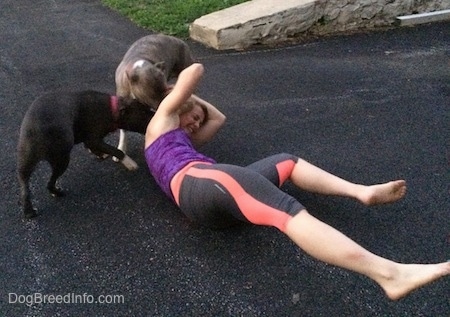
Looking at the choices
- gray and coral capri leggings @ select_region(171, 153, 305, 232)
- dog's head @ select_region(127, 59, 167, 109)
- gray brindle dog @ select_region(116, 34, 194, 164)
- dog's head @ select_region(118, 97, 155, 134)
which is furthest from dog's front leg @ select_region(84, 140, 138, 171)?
gray and coral capri leggings @ select_region(171, 153, 305, 232)

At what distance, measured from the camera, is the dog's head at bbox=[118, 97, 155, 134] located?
3.56m

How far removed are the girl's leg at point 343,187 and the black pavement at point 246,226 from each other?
0.23m

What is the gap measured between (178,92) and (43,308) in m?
1.36

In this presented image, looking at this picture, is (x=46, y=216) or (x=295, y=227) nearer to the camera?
(x=295, y=227)

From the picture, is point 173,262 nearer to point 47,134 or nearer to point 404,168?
point 47,134

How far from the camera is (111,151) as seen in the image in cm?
353

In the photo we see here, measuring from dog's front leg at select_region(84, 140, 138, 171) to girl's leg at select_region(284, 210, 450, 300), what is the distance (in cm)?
162

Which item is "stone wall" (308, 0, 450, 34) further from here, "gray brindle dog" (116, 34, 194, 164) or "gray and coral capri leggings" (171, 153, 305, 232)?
"gray and coral capri leggings" (171, 153, 305, 232)

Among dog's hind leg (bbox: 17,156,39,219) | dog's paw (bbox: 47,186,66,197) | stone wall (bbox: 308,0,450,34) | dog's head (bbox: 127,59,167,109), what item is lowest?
stone wall (bbox: 308,0,450,34)

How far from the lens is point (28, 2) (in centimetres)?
812

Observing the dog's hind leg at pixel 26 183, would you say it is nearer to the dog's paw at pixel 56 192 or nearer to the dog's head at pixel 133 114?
the dog's paw at pixel 56 192

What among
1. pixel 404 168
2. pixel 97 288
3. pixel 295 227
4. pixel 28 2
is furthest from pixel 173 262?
pixel 28 2

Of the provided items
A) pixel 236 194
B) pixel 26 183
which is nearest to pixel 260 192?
pixel 236 194

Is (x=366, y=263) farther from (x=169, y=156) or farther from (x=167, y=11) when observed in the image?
(x=167, y=11)
